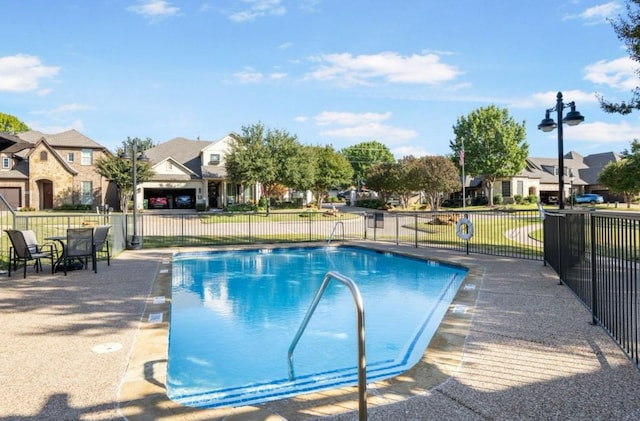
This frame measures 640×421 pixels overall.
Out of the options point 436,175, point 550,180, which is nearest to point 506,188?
point 550,180

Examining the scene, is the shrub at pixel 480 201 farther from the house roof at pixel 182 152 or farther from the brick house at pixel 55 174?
the brick house at pixel 55 174

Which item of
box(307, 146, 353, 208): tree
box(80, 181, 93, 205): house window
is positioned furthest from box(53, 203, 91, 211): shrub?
box(307, 146, 353, 208): tree

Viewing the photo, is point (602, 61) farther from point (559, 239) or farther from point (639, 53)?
point (559, 239)

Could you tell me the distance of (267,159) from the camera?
102 ft

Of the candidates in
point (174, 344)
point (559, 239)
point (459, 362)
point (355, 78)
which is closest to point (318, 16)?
point (355, 78)

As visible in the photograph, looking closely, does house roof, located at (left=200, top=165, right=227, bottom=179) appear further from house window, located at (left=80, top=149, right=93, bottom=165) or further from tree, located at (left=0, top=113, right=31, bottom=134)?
tree, located at (left=0, top=113, right=31, bottom=134)

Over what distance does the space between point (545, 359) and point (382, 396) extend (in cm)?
192

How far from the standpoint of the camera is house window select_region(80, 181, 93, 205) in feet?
120

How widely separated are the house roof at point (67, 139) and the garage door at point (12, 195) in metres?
4.60

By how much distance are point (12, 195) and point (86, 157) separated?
252 inches

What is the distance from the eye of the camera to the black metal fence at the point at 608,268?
13.3 feet

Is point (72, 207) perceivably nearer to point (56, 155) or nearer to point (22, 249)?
point (56, 155)

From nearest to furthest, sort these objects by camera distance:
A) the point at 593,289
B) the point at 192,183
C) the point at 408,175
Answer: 1. the point at 593,289
2. the point at 192,183
3. the point at 408,175

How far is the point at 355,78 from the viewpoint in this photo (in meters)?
25.2
